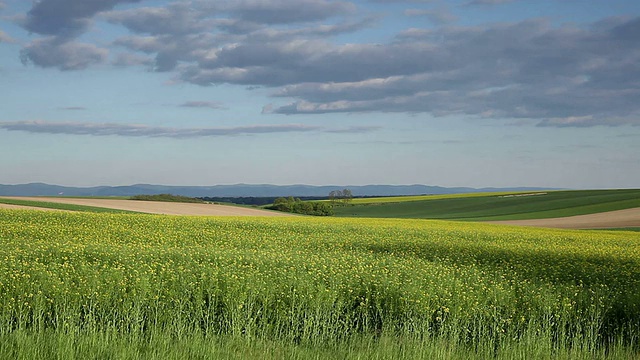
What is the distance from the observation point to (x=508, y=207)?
82.1m

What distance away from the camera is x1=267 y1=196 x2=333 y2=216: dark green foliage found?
84562 millimetres

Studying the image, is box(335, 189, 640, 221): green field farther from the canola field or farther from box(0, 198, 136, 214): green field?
the canola field

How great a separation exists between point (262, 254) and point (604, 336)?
9.98 meters

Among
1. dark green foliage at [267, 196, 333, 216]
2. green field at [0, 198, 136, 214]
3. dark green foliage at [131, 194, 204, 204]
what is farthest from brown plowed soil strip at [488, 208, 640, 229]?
dark green foliage at [131, 194, 204, 204]

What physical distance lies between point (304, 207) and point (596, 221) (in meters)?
40.5

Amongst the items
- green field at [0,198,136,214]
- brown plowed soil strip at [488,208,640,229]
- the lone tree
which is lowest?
brown plowed soil strip at [488,208,640,229]

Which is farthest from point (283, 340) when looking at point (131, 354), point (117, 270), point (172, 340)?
point (117, 270)

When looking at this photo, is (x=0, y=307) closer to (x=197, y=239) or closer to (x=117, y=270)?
(x=117, y=270)

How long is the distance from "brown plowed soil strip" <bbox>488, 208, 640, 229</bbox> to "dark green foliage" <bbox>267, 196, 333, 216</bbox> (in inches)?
1143

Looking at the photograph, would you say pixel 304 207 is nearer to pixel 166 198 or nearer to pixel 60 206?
pixel 166 198

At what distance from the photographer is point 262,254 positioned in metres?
19.0

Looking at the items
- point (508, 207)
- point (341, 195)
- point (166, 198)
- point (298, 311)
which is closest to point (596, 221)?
point (508, 207)

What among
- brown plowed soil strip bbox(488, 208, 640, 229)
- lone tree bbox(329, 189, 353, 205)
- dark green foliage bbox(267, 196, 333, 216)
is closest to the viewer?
brown plowed soil strip bbox(488, 208, 640, 229)

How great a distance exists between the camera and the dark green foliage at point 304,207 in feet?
277
